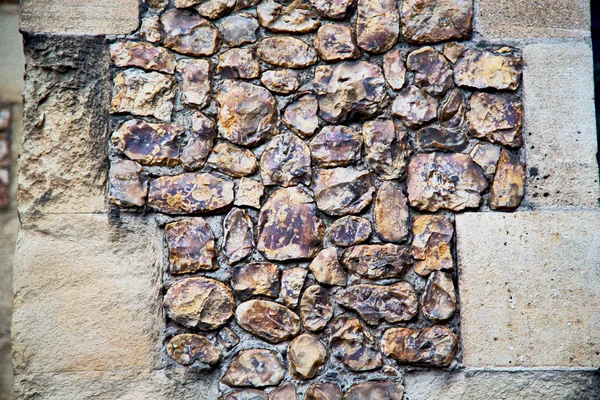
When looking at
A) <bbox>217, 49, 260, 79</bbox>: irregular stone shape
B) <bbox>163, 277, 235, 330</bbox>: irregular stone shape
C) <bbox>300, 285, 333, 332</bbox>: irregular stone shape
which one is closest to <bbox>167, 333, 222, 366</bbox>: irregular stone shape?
<bbox>163, 277, 235, 330</bbox>: irregular stone shape

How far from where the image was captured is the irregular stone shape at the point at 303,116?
1631 mm

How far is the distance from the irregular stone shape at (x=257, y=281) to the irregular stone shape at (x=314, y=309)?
0.10 m

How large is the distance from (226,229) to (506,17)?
1179 millimetres

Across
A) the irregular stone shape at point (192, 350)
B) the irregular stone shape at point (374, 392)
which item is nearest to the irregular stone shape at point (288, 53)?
the irregular stone shape at point (192, 350)

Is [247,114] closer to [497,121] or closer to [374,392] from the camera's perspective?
[497,121]

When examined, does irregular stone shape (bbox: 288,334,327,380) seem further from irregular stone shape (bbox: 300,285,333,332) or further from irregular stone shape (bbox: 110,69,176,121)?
irregular stone shape (bbox: 110,69,176,121)

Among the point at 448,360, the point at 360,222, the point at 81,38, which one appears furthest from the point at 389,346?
the point at 81,38

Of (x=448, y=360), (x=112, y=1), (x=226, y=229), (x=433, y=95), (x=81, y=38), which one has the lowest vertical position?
(x=448, y=360)

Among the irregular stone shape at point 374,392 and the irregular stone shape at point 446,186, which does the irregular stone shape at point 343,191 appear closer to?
the irregular stone shape at point 446,186

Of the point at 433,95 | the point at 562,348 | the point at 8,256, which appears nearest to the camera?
the point at 562,348

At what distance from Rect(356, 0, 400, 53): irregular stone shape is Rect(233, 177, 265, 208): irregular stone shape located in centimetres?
59

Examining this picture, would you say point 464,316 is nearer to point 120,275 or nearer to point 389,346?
point 389,346

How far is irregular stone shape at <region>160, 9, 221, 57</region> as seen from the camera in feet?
5.41

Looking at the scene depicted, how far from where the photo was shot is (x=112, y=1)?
1644 millimetres
